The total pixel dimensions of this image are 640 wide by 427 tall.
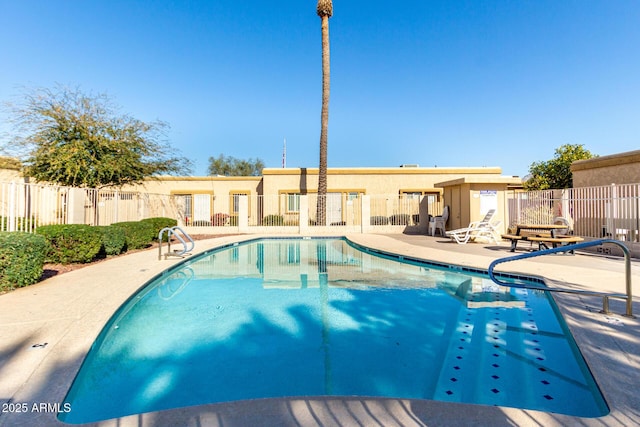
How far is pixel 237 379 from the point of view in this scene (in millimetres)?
3066

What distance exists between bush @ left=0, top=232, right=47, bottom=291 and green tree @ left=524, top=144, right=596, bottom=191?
2480cm

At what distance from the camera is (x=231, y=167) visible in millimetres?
39469

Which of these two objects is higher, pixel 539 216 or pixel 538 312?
pixel 539 216

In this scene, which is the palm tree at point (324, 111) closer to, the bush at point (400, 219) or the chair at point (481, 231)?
the bush at point (400, 219)

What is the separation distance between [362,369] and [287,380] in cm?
74

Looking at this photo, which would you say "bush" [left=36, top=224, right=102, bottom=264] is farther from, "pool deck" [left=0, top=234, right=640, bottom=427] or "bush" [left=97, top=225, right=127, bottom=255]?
"pool deck" [left=0, top=234, right=640, bottom=427]

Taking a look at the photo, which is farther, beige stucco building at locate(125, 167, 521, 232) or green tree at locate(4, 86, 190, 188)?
beige stucco building at locate(125, 167, 521, 232)

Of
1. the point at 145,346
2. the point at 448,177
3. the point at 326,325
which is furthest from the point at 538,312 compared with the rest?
the point at 448,177

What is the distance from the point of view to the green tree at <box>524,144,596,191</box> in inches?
835

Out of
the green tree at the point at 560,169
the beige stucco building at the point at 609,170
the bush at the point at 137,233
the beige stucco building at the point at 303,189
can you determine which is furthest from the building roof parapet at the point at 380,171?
the bush at the point at 137,233

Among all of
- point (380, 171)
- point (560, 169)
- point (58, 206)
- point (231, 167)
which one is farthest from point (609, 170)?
point (231, 167)

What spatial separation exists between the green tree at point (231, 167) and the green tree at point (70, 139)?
80.8ft

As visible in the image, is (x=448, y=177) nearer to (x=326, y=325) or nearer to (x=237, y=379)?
(x=326, y=325)

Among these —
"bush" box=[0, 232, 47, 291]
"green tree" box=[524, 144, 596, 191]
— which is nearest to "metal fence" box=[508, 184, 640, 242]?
"green tree" box=[524, 144, 596, 191]
